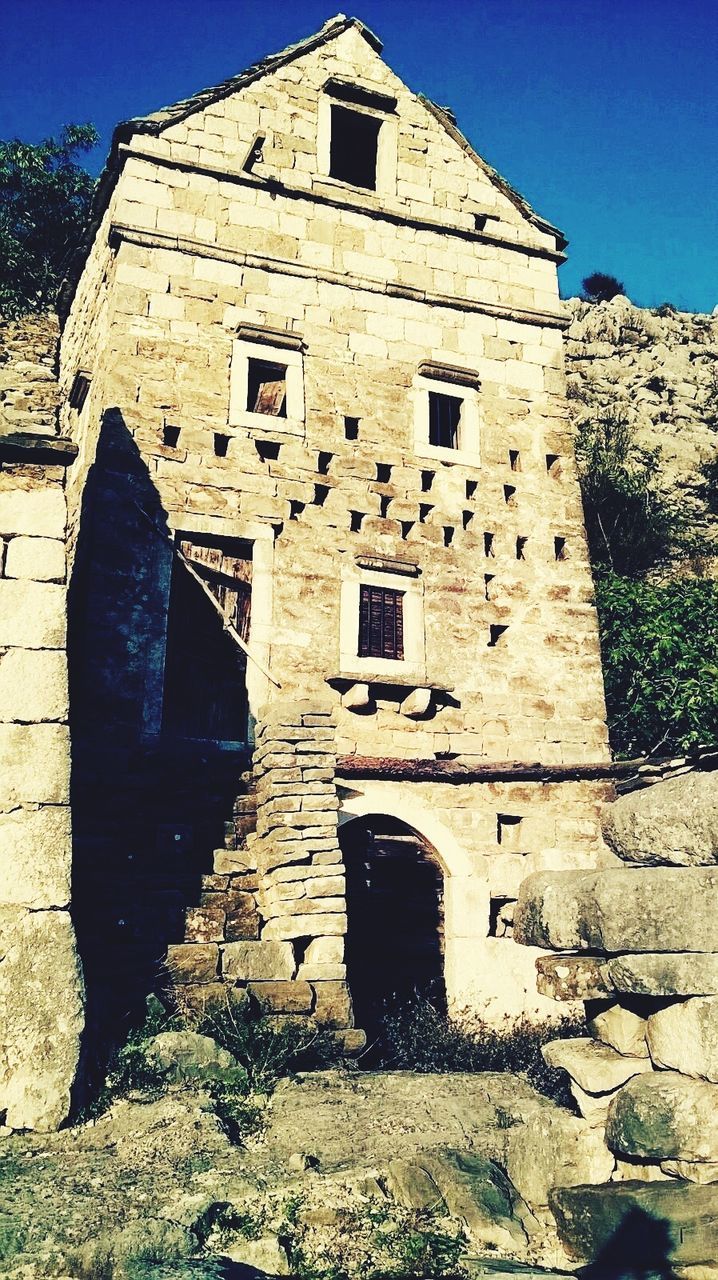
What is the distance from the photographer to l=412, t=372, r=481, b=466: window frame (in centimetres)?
1279

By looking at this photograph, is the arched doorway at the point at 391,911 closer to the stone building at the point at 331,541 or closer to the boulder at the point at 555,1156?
the stone building at the point at 331,541

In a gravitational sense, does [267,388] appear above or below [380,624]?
above

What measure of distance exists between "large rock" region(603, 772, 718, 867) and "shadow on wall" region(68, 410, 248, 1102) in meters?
3.26

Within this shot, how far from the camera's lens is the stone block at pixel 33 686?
6031mm

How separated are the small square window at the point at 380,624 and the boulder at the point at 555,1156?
6.81 metres

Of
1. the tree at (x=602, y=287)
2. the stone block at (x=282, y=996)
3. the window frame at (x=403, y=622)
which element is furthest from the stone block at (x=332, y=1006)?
the tree at (x=602, y=287)

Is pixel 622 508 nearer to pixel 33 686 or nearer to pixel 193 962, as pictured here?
pixel 193 962

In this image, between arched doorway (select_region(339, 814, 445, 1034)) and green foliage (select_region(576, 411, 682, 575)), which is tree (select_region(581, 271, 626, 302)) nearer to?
green foliage (select_region(576, 411, 682, 575))

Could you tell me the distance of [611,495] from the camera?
1970 cm

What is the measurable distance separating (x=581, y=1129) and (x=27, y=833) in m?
3.39

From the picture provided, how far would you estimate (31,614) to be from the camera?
6.23 meters

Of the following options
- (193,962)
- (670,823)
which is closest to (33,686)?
(193,962)

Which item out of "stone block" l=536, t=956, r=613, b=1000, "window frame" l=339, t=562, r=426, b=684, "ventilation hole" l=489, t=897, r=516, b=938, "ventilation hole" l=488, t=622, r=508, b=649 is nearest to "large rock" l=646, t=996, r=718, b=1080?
"stone block" l=536, t=956, r=613, b=1000

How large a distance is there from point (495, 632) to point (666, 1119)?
830 centimetres
